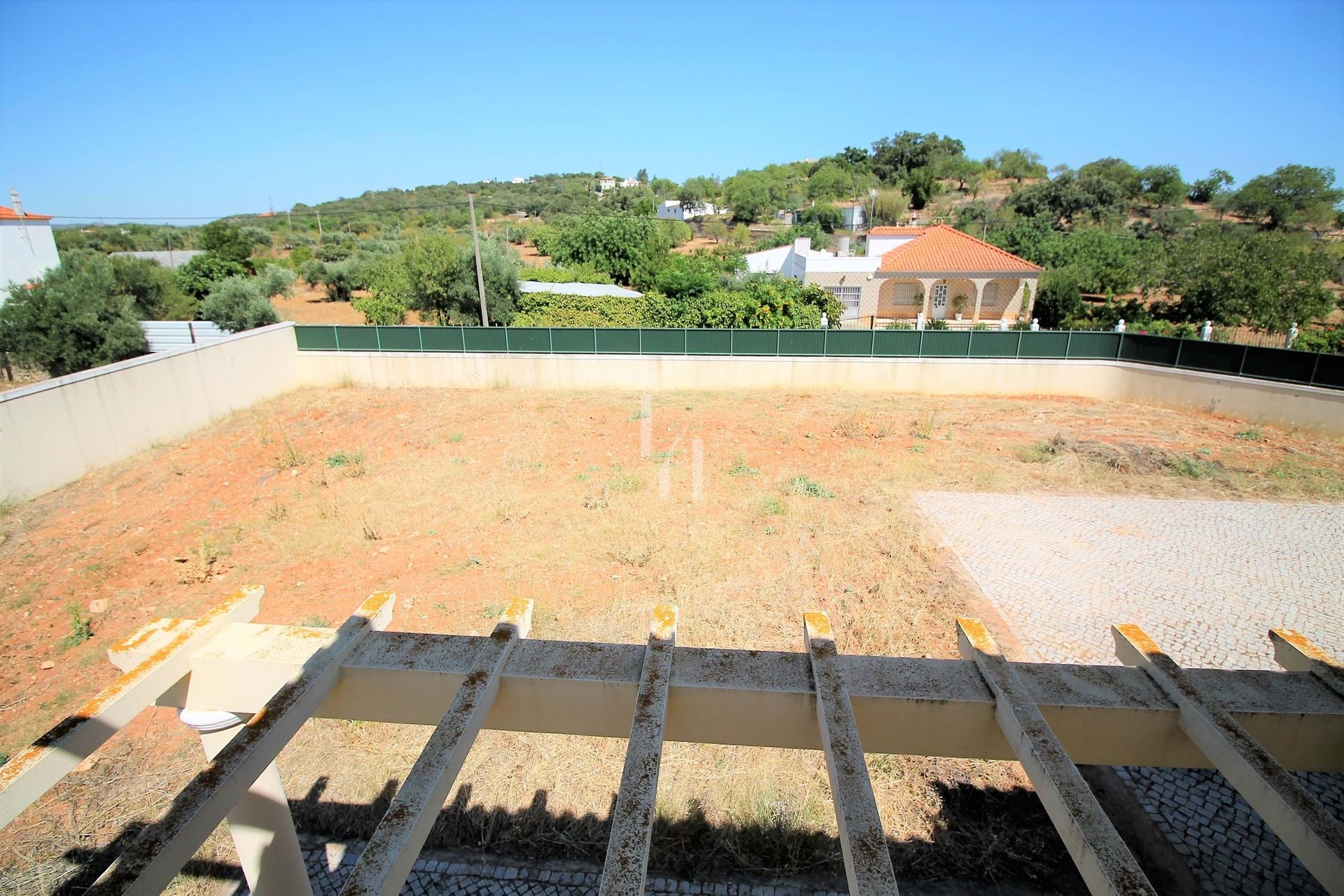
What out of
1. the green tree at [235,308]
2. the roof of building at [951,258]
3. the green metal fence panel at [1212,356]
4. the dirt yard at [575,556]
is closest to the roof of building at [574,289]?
the dirt yard at [575,556]

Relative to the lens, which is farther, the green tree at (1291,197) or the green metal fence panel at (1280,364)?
the green tree at (1291,197)

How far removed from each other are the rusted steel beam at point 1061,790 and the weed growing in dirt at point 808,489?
9.27 metres

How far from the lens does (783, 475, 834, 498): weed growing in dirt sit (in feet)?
38.5

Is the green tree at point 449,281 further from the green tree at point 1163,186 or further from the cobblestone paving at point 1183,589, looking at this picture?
the green tree at point 1163,186

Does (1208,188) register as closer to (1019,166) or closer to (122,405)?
(1019,166)

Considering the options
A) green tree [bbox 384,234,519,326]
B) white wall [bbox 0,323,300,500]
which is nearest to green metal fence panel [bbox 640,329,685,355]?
green tree [bbox 384,234,519,326]

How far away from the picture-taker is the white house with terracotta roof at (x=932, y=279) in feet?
96.6

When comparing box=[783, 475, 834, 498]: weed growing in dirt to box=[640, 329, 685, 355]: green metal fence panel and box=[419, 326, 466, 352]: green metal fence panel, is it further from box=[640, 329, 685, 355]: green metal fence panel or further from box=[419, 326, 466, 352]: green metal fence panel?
box=[419, 326, 466, 352]: green metal fence panel

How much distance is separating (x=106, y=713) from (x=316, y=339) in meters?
19.6

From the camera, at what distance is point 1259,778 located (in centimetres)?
191

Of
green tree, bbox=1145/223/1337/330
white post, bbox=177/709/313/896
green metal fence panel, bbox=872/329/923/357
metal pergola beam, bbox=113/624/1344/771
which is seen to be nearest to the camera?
metal pergola beam, bbox=113/624/1344/771

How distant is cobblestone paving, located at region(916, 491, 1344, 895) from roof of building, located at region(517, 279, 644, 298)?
17024 millimetres

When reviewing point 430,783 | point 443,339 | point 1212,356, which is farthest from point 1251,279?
point 430,783

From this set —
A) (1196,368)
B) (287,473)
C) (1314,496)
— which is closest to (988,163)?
(1196,368)
